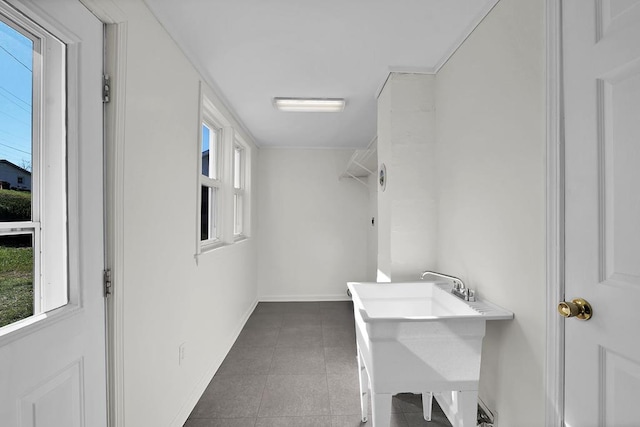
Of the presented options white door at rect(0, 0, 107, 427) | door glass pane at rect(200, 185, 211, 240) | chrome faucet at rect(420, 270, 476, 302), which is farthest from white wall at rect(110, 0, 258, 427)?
chrome faucet at rect(420, 270, 476, 302)

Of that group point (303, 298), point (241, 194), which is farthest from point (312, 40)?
point (303, 298)

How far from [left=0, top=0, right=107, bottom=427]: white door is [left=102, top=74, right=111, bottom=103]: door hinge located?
0.02 meters

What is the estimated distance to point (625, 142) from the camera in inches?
32.8

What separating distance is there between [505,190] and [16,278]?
1.86 metres

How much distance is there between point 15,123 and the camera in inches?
33.8

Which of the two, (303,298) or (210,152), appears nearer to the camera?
(210,152)

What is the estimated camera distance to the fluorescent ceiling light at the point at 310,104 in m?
2.59

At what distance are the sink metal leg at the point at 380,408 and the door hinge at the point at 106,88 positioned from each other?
170cm

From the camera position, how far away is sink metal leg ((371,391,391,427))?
1307mm

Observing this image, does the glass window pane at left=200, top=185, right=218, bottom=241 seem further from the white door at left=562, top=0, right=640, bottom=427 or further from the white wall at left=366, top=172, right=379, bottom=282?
the white door at left=562, top=0, right=640, bottom=427

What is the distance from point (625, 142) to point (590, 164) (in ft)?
0.34

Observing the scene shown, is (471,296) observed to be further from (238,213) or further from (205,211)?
(238,213)

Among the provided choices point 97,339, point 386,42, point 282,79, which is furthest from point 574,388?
point 282,79

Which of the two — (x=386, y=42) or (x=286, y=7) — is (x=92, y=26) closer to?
(x=286, y=7)
